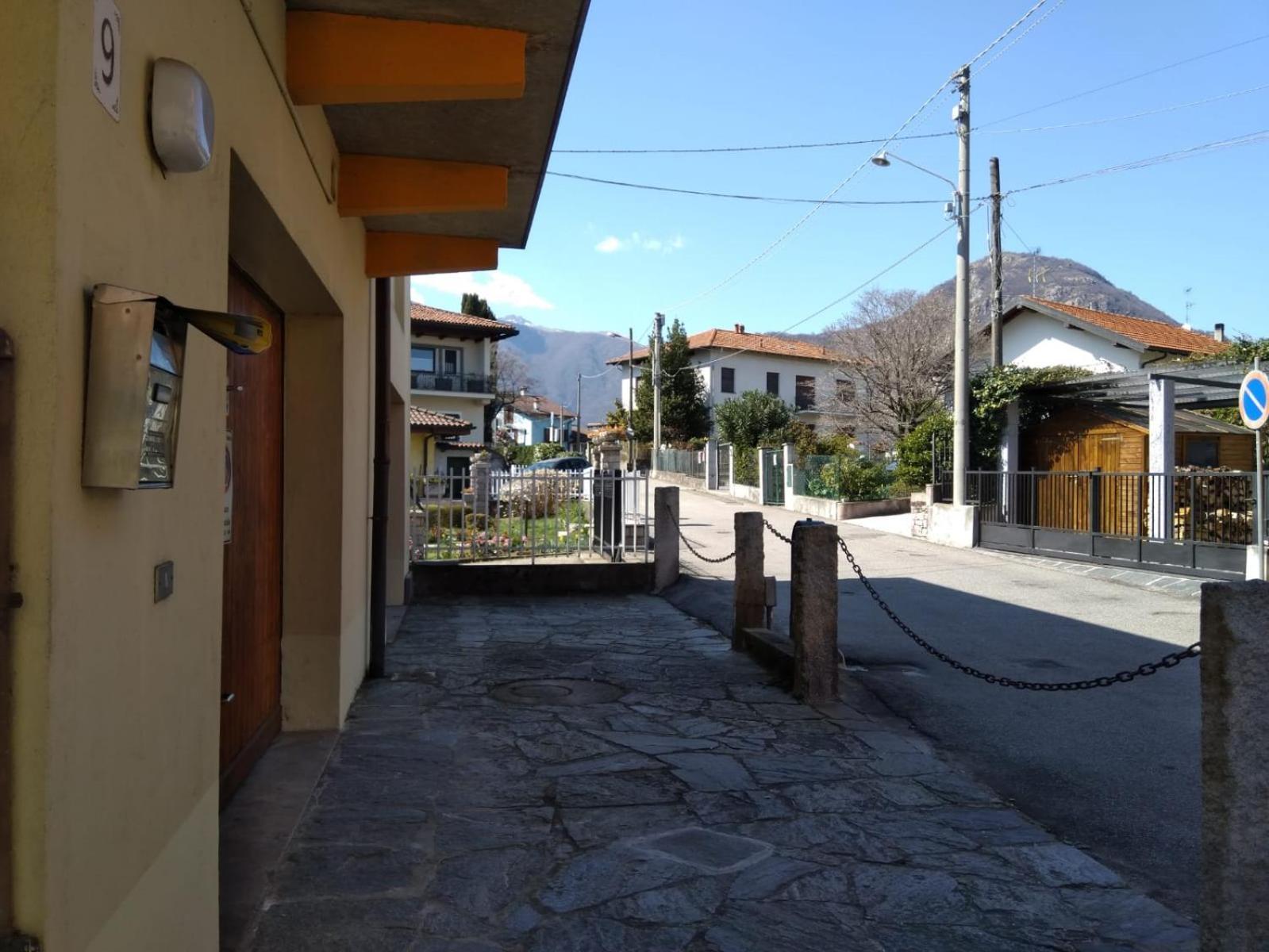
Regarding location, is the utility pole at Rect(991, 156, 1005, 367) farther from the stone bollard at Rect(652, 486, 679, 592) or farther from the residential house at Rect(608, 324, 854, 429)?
the residential house at Rect(608, 324, 854, 429)

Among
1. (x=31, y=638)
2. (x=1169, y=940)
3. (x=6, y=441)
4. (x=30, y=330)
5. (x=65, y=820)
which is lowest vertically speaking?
(x=1169, y=940)

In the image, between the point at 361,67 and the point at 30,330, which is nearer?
the point at 30,330

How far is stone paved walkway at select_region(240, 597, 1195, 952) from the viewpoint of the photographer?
3428 millimetres

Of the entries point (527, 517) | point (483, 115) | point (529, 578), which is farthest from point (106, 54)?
point (527, 517)

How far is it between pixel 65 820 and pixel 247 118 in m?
2.30

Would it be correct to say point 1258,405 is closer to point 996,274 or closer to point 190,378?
point 190,378

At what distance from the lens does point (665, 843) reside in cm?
423

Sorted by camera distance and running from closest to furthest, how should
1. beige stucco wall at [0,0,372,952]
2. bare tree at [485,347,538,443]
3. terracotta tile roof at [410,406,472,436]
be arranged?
beige stucco wall at [0,0,372,952]
terracotta tile roof at [410,406,472,436]
bare tree at [485,347,538,443]

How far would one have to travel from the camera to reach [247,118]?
3283 mm

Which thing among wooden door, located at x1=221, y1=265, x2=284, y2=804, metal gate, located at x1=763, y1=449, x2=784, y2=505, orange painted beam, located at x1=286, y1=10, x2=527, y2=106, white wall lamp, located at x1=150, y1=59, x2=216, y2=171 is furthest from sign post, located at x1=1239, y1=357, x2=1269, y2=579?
metal gate, located at x1=763, y1=449, x2=784, y2=505

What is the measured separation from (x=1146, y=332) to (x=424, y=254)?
2817cm

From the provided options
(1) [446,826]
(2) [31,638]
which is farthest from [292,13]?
(1) [446,826]

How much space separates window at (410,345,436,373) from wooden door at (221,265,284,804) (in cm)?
4339

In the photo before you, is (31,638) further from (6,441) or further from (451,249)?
(451,249)
